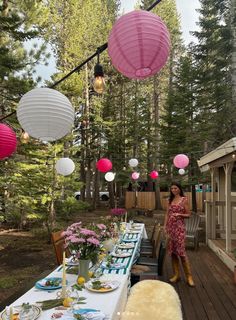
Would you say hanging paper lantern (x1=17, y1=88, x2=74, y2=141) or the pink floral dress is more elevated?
hanging paper lantern (x1=17, y1=88, x2=74, y2=141)

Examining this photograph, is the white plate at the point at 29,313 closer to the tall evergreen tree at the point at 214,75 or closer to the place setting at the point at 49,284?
the place setting at the point at 49,284

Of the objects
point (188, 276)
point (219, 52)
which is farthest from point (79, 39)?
point (188, 276)

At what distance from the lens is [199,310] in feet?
15.0

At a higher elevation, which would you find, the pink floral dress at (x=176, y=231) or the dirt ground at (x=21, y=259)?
the pink floral dress at (x=176, y=231)

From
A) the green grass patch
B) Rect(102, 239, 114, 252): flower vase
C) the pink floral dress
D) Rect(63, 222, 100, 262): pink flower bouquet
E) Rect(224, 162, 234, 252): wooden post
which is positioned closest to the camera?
Rect(63, 222, 100, 262): pink flower bouquet

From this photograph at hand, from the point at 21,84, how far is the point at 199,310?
7.75m

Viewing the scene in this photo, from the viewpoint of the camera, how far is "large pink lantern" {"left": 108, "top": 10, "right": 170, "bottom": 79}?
8.54 feet

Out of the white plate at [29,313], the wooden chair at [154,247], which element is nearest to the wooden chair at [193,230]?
the wooden chair at [154,247]

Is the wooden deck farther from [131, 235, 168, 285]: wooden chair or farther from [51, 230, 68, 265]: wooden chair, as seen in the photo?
[51, 230, 68, 265]: wooden chair

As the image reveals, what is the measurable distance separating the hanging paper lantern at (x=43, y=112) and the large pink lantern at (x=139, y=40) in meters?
0.99

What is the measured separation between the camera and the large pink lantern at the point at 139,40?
260cm

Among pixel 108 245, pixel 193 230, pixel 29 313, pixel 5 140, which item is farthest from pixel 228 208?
pixel 29 313

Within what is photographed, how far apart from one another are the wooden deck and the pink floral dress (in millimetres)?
691

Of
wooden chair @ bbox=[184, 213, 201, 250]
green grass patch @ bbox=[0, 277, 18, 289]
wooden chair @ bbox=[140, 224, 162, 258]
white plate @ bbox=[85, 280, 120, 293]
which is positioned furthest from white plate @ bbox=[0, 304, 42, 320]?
→ wooden chair @ bbox=[184, 213, 201, 250]
